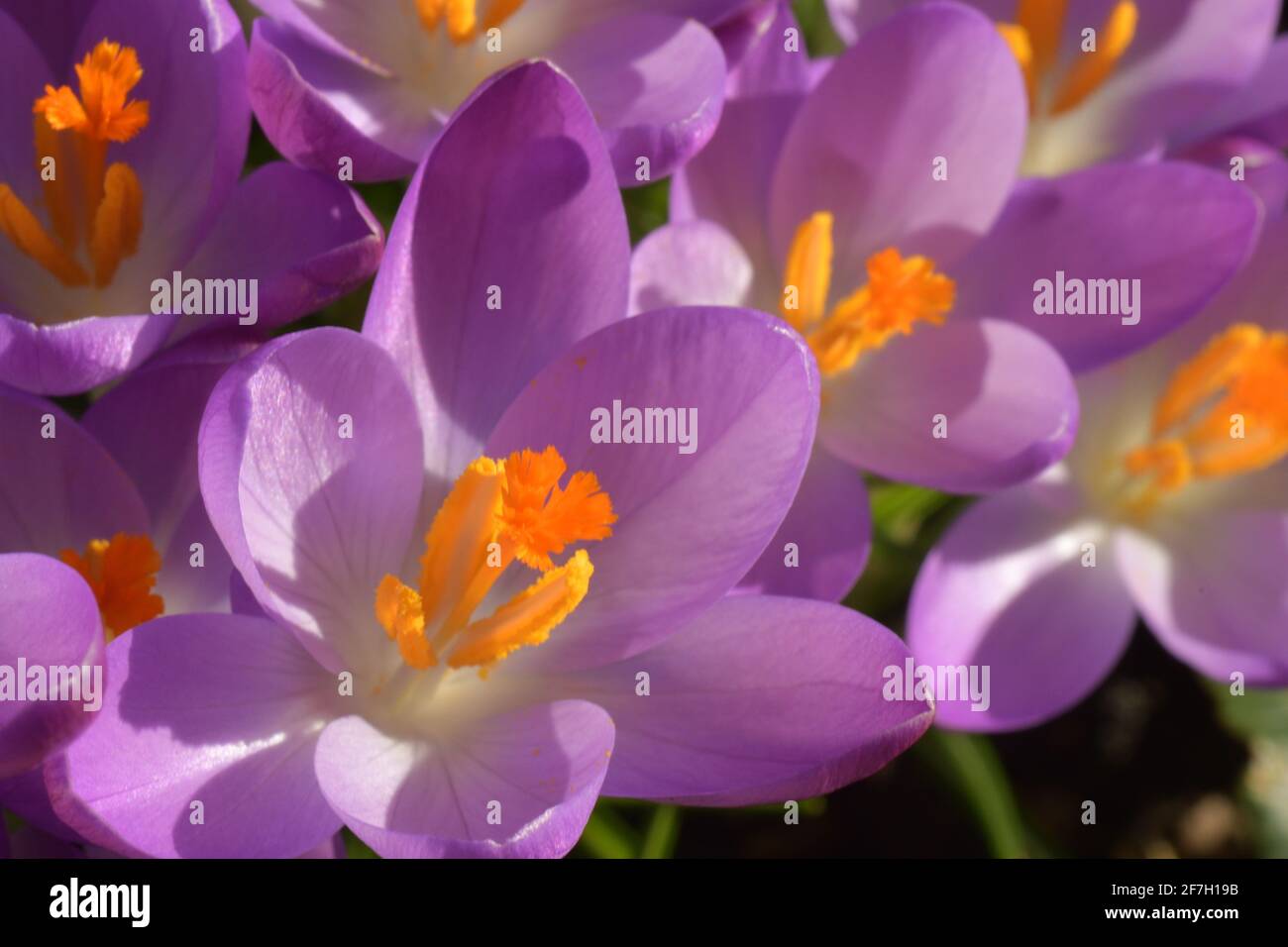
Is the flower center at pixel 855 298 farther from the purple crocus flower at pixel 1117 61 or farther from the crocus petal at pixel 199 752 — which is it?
the crocus petal at pixel 199 752

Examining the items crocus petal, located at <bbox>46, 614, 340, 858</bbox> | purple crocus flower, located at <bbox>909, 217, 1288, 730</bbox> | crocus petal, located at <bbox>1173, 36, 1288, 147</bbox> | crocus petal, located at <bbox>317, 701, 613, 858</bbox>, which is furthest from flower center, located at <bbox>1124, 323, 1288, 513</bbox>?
crocus petal, located at <bbox>46, 614, 340, 858</bbox>

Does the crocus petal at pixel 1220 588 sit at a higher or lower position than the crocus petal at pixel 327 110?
lower

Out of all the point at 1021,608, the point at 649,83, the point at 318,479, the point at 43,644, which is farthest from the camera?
the point at 1021,608

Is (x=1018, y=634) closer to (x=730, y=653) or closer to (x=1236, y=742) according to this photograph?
(x=730, y=653)

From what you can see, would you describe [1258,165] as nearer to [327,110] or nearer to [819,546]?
[819,546]

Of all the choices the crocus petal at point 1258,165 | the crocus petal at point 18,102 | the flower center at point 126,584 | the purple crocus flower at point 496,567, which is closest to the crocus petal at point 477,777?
the purple crocus flower at point 496,567

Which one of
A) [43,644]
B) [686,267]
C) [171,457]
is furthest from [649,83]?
[43,644]

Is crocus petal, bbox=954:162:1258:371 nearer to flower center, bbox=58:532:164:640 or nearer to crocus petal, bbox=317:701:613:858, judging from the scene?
crocus petal, bbox=317:701:613:858
